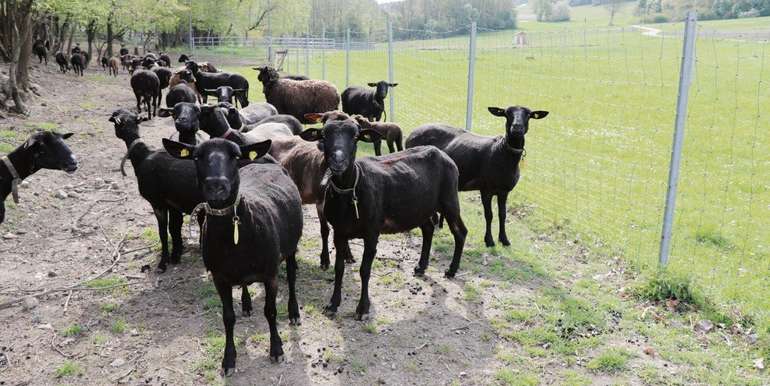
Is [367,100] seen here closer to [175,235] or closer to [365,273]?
[175,235]

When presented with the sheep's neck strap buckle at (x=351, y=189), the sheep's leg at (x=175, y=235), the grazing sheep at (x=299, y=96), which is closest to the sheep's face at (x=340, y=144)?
the sheep's neck strap buckle at (x=351, y=189)

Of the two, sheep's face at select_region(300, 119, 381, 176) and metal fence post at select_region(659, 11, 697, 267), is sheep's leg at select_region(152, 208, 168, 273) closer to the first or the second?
sheep's face at select_region(300, 119, 381, 176)

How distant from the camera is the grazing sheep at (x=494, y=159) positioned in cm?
755

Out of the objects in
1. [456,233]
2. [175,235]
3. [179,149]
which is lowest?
[175,235]

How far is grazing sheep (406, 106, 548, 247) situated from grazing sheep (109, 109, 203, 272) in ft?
12.1

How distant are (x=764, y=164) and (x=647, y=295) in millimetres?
9388

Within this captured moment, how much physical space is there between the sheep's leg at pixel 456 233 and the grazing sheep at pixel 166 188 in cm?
292

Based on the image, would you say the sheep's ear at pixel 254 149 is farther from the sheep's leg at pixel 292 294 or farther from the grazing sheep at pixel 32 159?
the grazing sheep at pixel 32 159

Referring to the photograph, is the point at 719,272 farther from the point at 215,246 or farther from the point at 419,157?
the point at 215,246

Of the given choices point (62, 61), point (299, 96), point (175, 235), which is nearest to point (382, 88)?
point (299, 96)

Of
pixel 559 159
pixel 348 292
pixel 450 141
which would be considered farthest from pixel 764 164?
pixel 348 292

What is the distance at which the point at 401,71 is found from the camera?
32.5 m

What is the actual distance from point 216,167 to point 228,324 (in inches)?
57.5

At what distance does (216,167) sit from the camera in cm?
418
